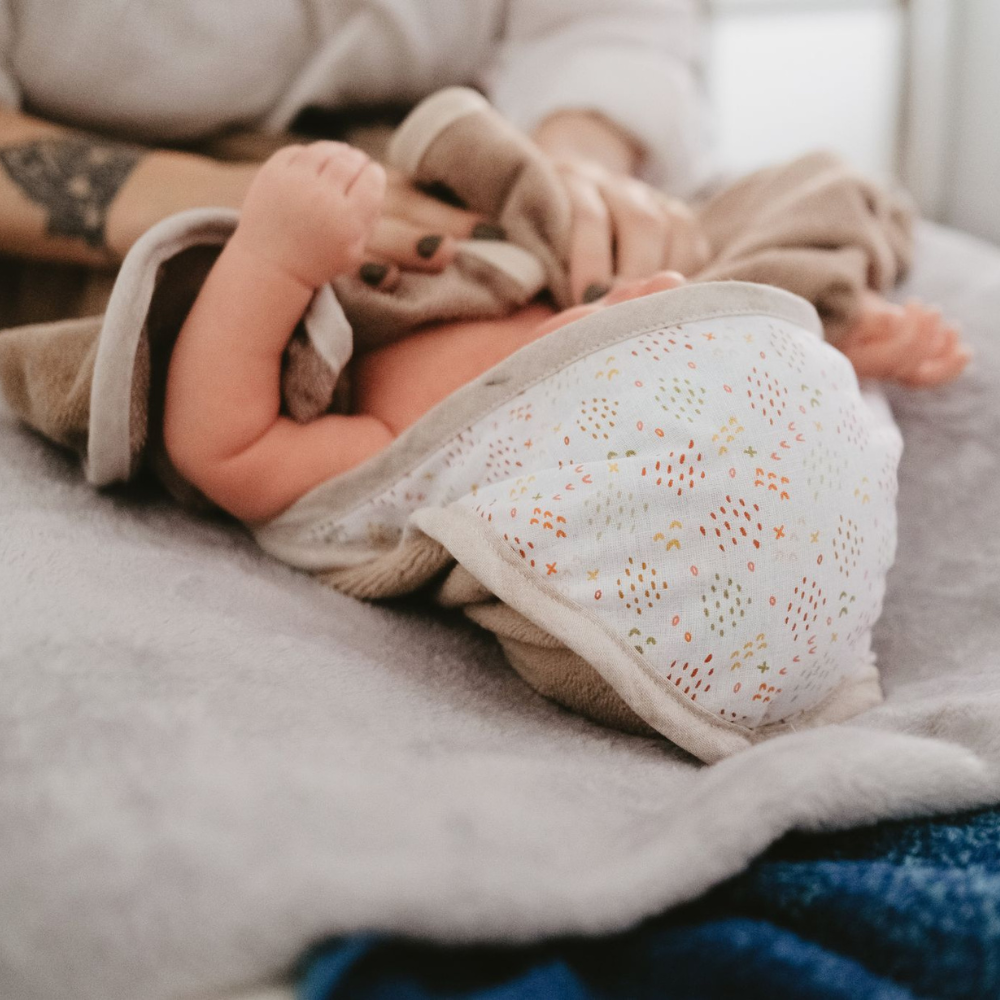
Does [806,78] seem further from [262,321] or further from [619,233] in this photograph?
[262,321]

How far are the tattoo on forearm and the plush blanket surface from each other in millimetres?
230

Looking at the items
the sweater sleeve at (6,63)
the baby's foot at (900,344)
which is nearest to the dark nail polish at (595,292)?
the baby's foot at (900,344)

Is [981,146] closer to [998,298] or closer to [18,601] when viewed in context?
[998,298]

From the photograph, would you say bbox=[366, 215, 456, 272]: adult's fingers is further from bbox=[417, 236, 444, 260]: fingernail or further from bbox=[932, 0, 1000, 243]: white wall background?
bbox=[932, 0, 1000, 243]: white wall background

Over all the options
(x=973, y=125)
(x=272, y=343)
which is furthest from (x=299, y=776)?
(x=973, y=125)

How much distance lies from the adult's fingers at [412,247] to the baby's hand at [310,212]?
0.29 ft

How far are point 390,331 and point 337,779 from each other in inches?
15.7

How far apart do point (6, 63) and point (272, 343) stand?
1.55 feet

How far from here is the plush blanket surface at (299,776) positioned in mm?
279

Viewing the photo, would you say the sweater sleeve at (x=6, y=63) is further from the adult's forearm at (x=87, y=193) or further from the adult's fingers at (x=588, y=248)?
the adult's fingers at (x=588, y=248)

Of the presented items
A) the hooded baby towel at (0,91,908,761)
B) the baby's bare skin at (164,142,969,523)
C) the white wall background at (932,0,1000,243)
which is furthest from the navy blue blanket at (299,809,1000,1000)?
the white wall background at (932,0,1000,243)

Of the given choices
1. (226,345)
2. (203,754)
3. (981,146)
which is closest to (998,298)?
(981,146)

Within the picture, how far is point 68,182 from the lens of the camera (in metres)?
0.71

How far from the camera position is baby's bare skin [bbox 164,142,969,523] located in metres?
0.54
